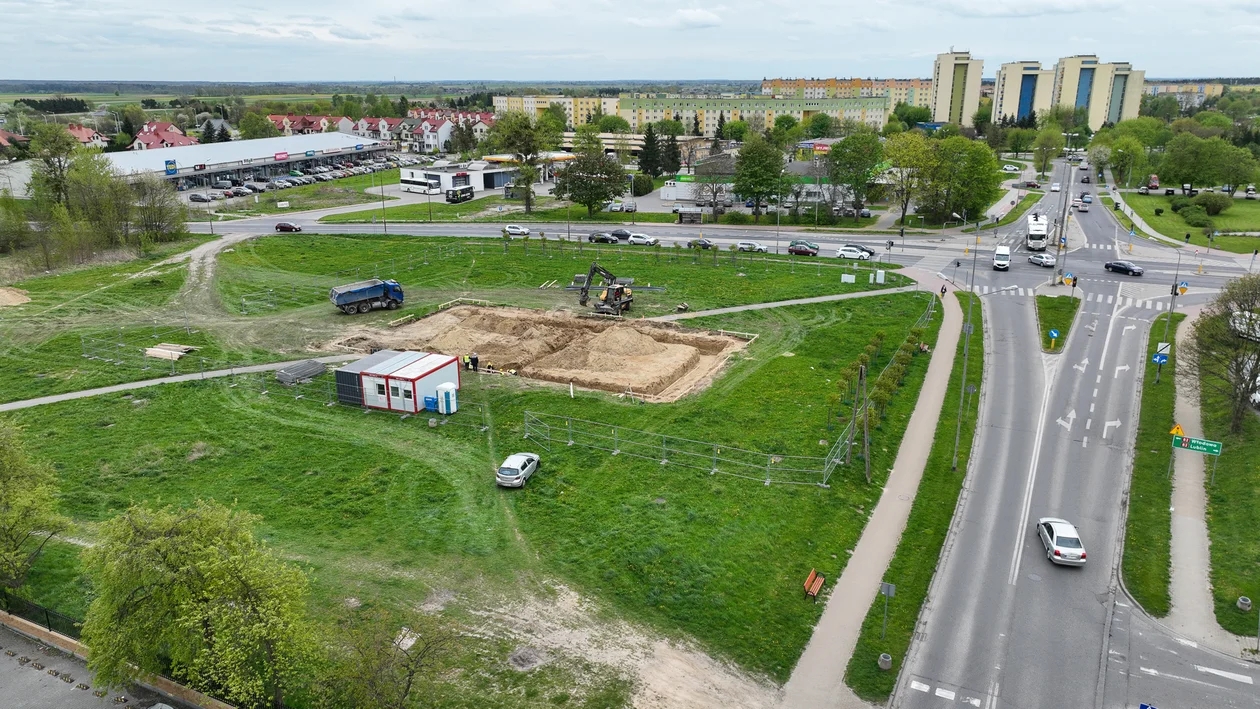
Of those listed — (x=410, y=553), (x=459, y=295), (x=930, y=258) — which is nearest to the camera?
(x=410, y=553)

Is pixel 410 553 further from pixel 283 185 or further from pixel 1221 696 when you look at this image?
pixel 283 185

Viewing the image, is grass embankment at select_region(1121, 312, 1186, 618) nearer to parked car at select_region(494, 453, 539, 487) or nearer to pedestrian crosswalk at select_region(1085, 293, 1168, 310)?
pedestrian crosswalk at select_region(1085, 293, 1168, 310)

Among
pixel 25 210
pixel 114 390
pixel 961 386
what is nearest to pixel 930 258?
pixel 961 386

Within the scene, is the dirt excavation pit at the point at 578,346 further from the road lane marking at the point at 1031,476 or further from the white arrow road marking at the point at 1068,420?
the white arrow road marking at the point at 1068,420

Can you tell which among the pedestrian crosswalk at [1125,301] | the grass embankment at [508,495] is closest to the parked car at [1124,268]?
the pedestrian crosswalk at [1125,301]

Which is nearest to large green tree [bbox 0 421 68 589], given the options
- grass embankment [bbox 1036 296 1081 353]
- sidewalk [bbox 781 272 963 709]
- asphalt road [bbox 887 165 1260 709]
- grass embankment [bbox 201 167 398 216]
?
sidewalk [bbox 781 272 963 709]
